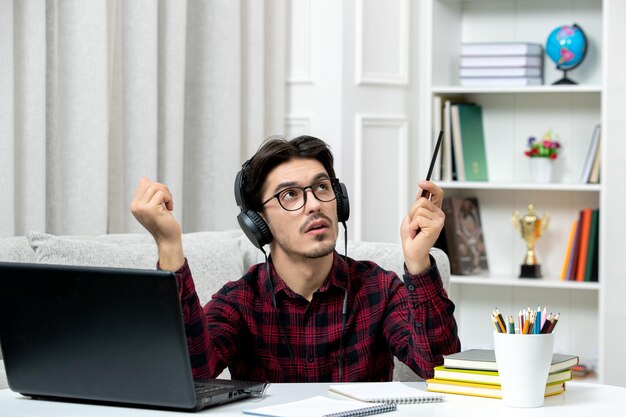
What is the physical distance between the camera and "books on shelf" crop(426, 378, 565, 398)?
141 cm

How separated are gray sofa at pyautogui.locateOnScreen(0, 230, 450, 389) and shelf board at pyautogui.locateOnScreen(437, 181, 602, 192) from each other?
137 cm

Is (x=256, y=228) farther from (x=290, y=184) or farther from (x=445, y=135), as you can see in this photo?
(x=445, y=135)

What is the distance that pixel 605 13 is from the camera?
3.47 m

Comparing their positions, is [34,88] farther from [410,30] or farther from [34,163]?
[410,30]

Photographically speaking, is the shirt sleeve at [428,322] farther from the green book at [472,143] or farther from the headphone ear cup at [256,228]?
the green book at [472,143]

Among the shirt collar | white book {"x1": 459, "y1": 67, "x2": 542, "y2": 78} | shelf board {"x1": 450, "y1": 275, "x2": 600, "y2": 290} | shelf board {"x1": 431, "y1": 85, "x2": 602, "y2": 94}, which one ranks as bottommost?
shelf board {"x1": 450, "y1": 275, "x2": 600, "y2": 290}

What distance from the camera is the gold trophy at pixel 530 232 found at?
3.78 metres

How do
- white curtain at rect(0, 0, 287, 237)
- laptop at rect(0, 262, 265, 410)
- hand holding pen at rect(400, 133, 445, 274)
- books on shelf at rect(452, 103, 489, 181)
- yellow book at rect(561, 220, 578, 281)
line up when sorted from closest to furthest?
laptop at rect(0, 262, 265, 410)
hand holding pen at rect(400, 133, 445, 274)
white curtain at rect(0, 0, 287, 237)
yellow book at rect(561, 220, 578, 281)
books on shelf at rect(452, 103, 489, 181)

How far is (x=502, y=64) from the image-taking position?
3748 millimetres

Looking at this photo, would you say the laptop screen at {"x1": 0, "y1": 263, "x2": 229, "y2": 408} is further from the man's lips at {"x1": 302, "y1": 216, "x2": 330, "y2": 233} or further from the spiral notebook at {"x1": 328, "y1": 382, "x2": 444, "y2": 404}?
the man's lips at {"x1": 302, "y1": 216, "x2": 330, "y2": 233}

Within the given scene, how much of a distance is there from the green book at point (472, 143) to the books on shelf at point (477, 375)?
2434 mm

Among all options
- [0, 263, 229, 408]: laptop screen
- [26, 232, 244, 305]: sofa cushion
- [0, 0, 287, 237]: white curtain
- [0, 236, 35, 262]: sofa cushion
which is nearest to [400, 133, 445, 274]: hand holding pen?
[0, 263, 229, 408]: laptop screen

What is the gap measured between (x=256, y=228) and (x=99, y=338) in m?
0.64

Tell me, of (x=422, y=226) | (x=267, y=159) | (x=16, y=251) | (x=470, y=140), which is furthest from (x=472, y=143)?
(x=422, y=226)
